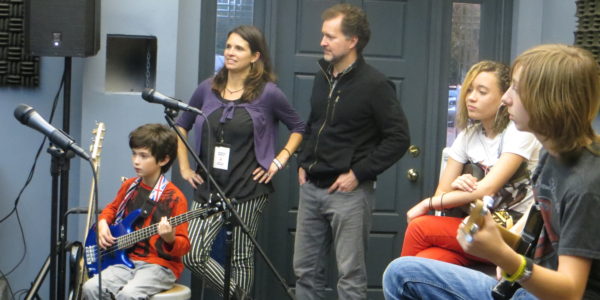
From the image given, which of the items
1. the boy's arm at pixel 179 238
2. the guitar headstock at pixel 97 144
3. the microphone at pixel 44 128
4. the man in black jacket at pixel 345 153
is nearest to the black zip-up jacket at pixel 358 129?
the man in black jacket at pixel 345 153

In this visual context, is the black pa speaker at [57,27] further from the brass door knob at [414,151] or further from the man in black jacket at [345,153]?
the brass door knob at [414,151]

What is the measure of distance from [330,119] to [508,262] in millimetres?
2316

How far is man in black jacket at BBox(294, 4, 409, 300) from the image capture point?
438 cm

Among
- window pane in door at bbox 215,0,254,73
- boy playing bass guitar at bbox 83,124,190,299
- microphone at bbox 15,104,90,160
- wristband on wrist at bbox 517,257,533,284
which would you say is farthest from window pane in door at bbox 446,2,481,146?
wristband on wrist at bbox 517,257,533,284

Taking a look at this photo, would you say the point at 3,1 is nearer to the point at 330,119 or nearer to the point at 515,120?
the point at 330,119

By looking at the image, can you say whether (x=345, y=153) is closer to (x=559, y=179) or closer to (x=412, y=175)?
(x=412, y=175)

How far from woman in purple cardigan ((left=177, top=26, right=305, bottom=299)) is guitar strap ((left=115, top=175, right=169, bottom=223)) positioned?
1.02 ft

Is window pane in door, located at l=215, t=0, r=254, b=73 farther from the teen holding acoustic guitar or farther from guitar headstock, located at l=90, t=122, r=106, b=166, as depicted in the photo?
the teen holding acoustic guitar

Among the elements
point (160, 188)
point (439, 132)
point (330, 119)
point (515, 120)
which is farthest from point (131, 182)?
point (515, 120)

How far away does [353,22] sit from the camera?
4469 millimetres

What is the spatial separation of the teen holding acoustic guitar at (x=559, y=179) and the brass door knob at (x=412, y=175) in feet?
10.0

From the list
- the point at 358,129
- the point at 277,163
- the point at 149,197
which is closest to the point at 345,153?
the point at 358,129

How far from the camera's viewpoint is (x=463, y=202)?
3553 millimetres

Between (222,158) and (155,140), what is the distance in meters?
0.40
